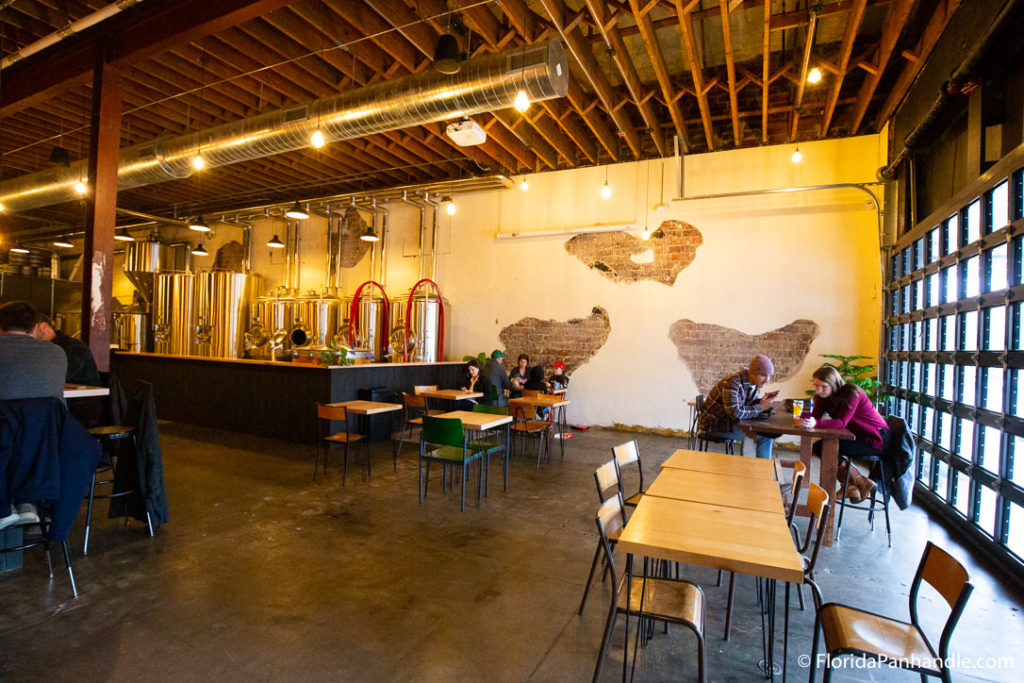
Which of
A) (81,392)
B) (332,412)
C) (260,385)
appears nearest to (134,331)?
(260,385)

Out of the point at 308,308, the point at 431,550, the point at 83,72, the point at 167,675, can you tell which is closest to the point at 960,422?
the point at 431,550

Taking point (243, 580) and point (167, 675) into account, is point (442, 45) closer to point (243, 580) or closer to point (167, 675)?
point (243, 580)

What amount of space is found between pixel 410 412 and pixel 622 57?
556 cm

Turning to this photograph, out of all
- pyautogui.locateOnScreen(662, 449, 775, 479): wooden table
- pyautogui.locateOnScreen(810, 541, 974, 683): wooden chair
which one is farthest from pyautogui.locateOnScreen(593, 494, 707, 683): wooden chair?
pyautogui.locateOnScreen(662, 449, 775, 479): wooden table

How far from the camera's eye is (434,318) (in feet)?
30.8

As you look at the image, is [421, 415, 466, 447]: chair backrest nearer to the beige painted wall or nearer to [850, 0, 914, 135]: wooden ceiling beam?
the beige painted wall

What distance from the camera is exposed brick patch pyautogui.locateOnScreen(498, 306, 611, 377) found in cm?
854

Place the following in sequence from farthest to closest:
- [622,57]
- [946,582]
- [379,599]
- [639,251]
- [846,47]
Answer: [639,251] → [622,57] → [846,47] → [379,599] → [946,582]

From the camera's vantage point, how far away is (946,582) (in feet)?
5.49

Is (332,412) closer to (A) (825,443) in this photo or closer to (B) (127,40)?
(B) (127,40)

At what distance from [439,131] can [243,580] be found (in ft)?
20.8

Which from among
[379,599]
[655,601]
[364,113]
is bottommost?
[379,599]

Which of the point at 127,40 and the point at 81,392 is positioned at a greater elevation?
the point at 127,40

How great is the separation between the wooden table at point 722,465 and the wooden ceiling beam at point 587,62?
3826mm
